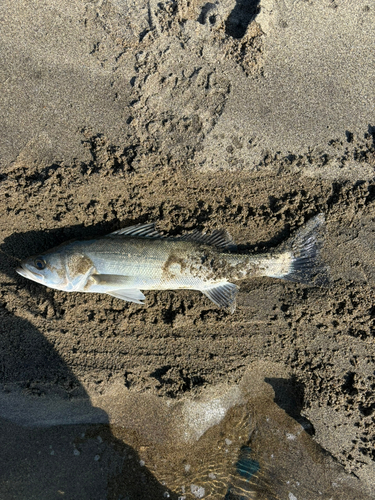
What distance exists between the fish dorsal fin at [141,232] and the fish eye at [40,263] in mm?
902

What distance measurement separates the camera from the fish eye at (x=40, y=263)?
386cm

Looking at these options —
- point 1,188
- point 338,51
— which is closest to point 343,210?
point 338,51

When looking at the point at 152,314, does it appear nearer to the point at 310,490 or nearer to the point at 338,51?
the point at 310,490

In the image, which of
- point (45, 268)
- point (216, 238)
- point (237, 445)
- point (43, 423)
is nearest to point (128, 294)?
point (45, 268)

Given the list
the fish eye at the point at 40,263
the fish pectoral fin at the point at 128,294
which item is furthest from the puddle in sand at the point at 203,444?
the fish eye at the point at 40,263

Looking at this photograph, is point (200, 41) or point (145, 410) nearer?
point (200, 41)

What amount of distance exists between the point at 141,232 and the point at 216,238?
3.42ft

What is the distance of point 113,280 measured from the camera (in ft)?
12.8

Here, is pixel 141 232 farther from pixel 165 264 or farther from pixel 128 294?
pixel 128 294

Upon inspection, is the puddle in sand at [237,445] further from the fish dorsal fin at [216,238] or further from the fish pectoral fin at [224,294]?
the fish dorsal fin at [216,238]

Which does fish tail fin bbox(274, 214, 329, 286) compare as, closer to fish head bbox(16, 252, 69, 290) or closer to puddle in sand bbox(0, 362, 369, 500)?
puddle in sand bbox(0, 362, 369, 500)

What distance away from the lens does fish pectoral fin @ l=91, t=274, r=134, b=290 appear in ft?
12.8

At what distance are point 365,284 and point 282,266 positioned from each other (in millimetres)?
1205

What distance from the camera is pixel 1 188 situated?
3988 millimetres
